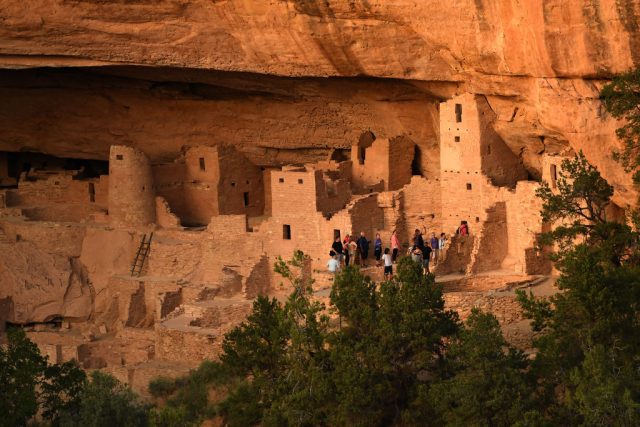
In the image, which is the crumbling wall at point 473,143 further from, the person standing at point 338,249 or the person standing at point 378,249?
the person standing at point 338,249

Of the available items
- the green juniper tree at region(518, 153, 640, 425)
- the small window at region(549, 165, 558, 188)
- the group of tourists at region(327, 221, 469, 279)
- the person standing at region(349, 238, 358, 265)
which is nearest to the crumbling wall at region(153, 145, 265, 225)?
the group of tourists at region(327, 221, 469, 279)

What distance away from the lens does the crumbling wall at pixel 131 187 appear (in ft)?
109

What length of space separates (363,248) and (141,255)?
541cm

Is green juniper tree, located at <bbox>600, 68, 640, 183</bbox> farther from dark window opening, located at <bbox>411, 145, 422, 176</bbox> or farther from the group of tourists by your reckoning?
dark window opening, located at <bbox>411, 145, 422, 176</bbox>

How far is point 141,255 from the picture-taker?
3297 centimetres

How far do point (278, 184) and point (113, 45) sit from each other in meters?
4.04

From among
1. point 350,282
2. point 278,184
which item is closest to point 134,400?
point 350,282

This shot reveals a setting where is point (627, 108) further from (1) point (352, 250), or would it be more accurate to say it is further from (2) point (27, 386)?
(2) point (27, 386)

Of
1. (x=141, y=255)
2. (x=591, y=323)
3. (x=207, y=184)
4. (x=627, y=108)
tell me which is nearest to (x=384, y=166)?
(x=207, y=184)

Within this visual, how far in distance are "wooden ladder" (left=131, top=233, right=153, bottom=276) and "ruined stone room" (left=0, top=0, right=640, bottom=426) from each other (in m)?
0.06

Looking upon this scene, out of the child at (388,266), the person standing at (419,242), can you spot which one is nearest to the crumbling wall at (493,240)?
the person standing at (419,242)

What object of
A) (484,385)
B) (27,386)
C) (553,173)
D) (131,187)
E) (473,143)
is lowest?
(484,385)

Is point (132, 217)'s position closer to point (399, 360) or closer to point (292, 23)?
point (292, 23)

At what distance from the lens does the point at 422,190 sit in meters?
30.5
